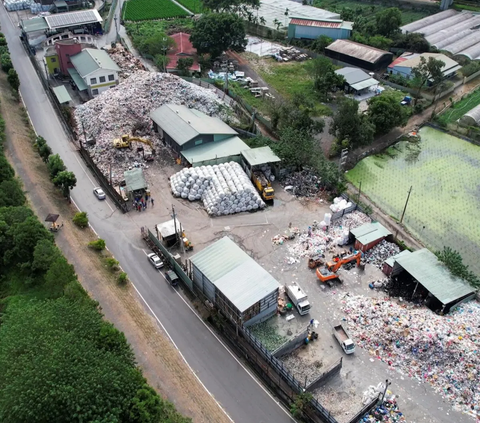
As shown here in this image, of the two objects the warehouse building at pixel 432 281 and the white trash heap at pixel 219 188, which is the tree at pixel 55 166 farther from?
the warehouse building at pixel 432 281

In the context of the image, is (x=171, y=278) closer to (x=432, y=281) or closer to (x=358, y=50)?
(x=432, y=281)

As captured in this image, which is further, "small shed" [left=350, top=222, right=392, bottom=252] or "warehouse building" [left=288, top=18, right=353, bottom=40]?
"warehouse building" [left=288, top=18, right=353, bottom=40]

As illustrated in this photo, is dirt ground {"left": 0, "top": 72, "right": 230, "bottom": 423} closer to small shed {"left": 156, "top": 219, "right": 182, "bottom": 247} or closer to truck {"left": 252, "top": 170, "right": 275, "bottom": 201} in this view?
small shed {"left": 156, "top": 219, "right": 182, "bottom": 247}

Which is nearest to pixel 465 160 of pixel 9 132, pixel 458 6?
pixel 9 132

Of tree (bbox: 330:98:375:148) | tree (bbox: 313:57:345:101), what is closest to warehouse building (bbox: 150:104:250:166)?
tree (bbox: 330:98:375:148)

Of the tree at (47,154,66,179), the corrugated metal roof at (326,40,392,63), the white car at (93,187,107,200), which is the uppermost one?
the corrugated metal roof at (326,40,392,63)

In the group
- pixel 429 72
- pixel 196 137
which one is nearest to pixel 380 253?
pixel 196 137
